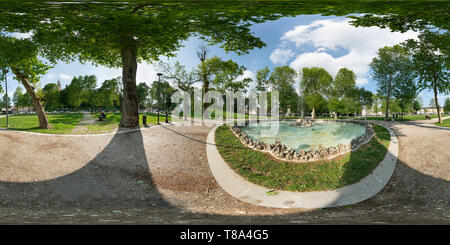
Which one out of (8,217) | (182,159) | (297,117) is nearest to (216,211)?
(182,159)

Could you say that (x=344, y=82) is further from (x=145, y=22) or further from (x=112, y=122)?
(x=112, y=122)

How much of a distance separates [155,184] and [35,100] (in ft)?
5.27

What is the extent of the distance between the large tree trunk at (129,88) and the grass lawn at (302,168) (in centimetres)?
101

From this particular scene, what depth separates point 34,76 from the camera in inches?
72.9

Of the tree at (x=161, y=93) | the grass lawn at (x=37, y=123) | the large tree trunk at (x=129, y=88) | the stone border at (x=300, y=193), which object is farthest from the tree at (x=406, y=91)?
the grass lawn at (x=37, y=123)

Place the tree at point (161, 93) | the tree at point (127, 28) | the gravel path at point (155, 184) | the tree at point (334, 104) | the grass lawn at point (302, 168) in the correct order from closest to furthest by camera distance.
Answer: the gravel path at point (155, 184) → the grass lawn at point (302, 168) → the tree at point (127, 28) → the tree at point (161, 93) → the tree at point (334, 104)

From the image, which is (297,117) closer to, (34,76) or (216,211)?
(216,211)

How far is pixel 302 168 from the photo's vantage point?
5.47 feet

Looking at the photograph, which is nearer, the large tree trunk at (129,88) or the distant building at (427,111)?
the large tree trunk at (129,88)

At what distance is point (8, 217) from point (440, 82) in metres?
4.36

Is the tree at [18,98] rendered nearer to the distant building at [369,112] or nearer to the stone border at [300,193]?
the stone border at [300,193]

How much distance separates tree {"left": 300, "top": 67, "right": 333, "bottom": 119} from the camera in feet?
5.96

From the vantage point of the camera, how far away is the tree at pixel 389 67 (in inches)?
73.7

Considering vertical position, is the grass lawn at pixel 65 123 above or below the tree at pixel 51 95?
below
